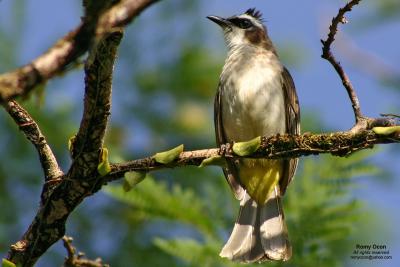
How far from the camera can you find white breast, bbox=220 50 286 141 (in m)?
5.13

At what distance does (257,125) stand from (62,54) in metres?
3.57

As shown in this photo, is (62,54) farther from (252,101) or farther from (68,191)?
(252,101)

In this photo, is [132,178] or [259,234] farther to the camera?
[259,234]

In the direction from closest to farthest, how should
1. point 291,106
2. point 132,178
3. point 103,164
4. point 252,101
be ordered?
point 103,164, point 132,178, point 252,101, point 291,106

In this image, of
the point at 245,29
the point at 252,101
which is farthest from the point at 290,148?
the point at 245,29

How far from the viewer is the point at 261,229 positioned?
478 centimetres

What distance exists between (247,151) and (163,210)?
1.58m

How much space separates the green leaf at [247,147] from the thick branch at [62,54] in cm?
111

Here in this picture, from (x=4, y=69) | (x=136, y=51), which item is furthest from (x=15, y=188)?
(x=136, y=51)

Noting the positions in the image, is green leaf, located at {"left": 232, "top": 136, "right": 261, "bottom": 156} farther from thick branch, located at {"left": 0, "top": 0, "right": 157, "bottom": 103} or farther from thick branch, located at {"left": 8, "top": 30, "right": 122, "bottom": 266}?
thick branch, located at {"left": 0, "top": 0, "right": 157, "bottom": 103}

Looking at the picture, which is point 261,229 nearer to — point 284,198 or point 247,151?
point 284,198

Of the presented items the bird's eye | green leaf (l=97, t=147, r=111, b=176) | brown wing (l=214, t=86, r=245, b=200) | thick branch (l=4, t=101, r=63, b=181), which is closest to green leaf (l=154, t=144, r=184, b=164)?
green leaf (l=97, t=147, r=111, b=176)

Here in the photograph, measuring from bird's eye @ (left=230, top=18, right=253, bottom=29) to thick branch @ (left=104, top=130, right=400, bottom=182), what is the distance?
3.62 m

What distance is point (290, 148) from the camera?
2.90 m
